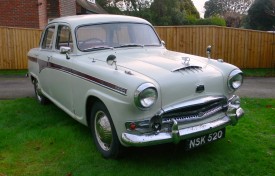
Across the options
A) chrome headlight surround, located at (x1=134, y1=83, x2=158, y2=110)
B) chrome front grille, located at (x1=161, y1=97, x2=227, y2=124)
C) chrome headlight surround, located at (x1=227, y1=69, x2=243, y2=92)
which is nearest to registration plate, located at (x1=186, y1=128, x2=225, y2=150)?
chrome front grille, located at (x1=161, y1=97, x2=227, y2=124)

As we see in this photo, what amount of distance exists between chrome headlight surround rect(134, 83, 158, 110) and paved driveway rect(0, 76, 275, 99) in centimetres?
512

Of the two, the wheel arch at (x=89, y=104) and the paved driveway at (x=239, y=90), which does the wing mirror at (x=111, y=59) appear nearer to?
the wheel arch at (x=89, y=104)

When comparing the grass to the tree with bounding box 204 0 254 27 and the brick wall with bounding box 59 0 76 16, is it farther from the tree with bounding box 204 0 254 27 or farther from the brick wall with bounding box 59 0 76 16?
the tree with bounding box 204 0 254 27

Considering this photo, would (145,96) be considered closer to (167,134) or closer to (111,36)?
(167,134)

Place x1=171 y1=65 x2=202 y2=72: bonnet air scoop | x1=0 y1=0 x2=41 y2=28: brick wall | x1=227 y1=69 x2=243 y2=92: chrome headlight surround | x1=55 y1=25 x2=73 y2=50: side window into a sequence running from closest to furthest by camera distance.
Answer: x1=171 y1=65 x2=202 y2=72: bonnet air scoop, x1=227 y1=69 x2=243 y2=92: chrome headlight surround, x1=55 y1=25 x2=73 y2=50: side window, x1=0 y1=0 x2=41 y2=28: brick wall

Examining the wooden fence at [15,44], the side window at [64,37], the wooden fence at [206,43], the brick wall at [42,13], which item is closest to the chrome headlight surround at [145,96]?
the side window at [64,37]

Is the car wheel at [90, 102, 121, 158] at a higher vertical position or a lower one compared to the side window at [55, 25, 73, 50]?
lower

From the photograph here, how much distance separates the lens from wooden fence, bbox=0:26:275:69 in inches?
485

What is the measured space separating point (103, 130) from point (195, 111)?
3.97ft

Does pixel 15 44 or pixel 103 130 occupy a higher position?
pixel 15 44

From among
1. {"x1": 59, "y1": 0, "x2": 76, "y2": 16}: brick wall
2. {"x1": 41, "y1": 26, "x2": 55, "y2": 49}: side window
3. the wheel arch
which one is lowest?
the wheel arch

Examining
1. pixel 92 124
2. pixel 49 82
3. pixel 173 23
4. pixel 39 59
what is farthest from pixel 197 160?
pixel 173 23

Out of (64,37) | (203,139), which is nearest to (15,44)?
(64,37)

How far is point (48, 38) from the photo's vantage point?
20.7 ft
